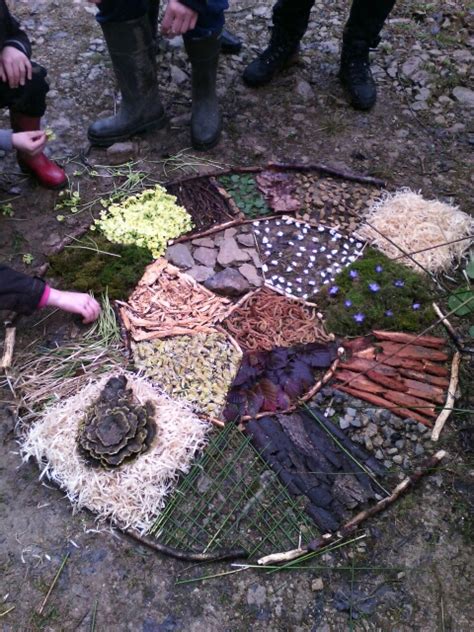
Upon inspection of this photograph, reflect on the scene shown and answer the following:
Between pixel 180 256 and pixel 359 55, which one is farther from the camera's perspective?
pixel 359 55

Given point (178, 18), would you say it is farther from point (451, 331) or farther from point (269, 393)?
point (451, 331)

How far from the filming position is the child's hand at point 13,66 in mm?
3145

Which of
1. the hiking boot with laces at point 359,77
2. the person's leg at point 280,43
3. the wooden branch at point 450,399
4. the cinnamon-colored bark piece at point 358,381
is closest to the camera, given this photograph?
the wooden branch at point 450,399

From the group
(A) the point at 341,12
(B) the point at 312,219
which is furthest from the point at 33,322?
(A) the point at 341,12

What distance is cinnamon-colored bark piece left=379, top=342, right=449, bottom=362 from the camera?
2.98m

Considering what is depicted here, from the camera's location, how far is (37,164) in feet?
12.1

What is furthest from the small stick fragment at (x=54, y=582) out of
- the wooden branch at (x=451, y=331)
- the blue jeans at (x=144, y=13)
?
the blue jeans at (x=144, y=13)

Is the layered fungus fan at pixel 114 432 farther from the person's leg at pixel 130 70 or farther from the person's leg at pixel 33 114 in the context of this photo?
the person's leg at pixel 130 70

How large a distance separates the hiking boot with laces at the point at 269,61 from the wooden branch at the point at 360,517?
333 centimetres

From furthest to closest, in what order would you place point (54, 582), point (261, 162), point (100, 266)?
point (261, 162) → point (100, 266) → point (54, 582)

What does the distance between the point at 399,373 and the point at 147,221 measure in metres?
1.83

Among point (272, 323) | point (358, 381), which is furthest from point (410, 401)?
point (272, 323)

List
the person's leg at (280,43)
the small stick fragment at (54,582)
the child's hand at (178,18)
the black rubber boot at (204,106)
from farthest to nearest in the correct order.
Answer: the person's leg at (280,43) < the black rubber boot at (204,106) < the child's hand at (178,18) < the small stick fragment at (54,582)

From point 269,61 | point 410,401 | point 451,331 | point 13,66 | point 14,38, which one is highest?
point 14,38
